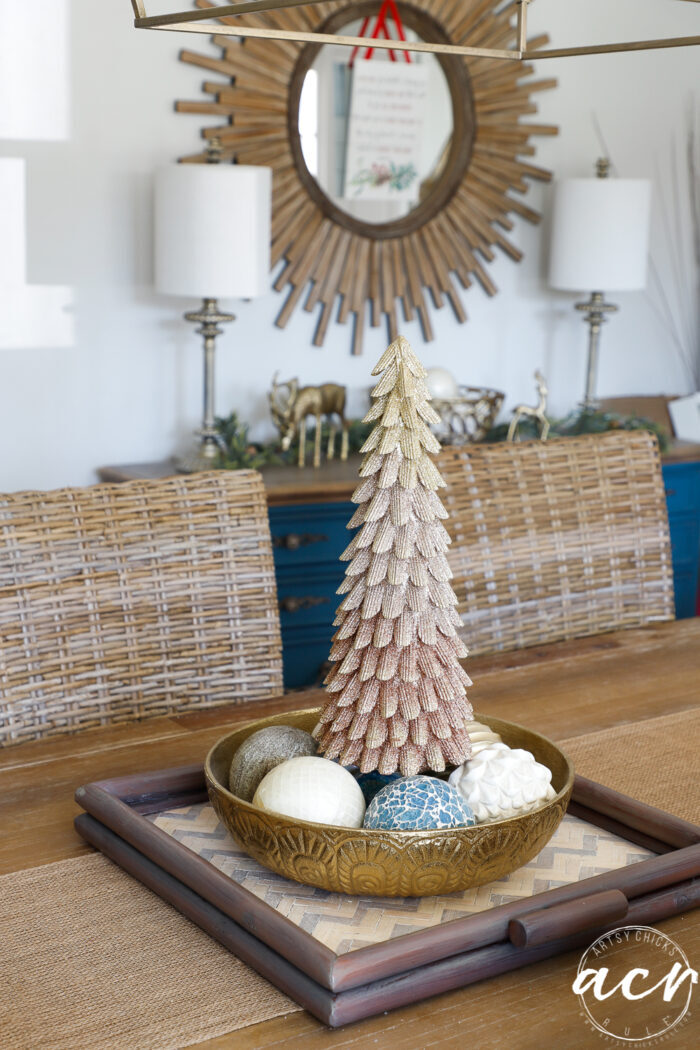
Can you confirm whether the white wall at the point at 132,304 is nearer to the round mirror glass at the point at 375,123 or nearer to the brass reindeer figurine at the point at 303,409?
the brass reindeer figurine at the point at 303,409

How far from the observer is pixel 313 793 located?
0.85 m

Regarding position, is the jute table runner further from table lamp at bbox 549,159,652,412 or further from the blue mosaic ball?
table lamp at bbox 549,159,652,412

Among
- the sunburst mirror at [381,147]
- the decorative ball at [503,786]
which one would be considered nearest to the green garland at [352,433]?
the sunburst mirror at [381,147]

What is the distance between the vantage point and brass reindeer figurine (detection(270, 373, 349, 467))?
274 cm

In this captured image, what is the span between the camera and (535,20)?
3.14 meters

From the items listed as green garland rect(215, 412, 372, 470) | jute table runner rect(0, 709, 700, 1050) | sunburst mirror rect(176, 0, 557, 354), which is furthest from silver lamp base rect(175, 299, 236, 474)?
jute table runner rect(0, 709, 700, 1050)

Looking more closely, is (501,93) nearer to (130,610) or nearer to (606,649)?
(606,649)

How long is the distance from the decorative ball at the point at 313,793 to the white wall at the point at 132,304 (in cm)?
191

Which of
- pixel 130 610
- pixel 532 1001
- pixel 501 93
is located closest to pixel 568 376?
pixel 501 93

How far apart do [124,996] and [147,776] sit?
28cm

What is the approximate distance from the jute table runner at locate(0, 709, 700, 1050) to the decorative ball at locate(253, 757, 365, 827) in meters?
→ 0.11

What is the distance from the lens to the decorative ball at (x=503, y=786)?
0.88 meters

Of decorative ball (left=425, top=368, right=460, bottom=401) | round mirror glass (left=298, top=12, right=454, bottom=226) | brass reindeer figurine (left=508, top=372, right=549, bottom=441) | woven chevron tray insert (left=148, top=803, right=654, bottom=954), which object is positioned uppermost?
round mirror glass (left=298, top=12, right=454, bottom=226)

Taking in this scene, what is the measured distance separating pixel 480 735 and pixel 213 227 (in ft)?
5.44
